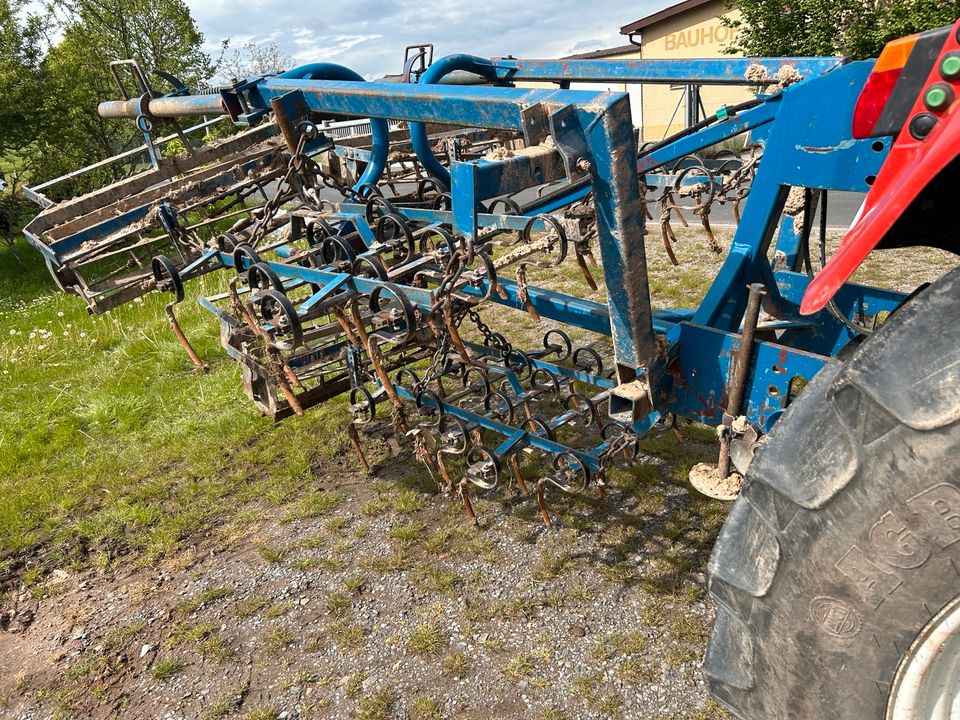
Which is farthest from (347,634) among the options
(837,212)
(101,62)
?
(101,62)

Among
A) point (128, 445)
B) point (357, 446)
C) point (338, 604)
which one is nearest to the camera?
point (338, 604)

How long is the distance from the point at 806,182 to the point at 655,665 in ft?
A: 6.10

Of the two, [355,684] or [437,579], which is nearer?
[355,684]

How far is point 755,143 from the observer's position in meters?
3.34

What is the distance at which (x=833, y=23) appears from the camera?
1600cm

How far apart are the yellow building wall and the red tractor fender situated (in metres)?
21.0

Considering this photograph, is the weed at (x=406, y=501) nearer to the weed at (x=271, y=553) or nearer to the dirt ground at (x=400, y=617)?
the dirt ground at (x=400, y=617)

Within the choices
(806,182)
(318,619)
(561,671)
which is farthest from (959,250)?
(318,619)

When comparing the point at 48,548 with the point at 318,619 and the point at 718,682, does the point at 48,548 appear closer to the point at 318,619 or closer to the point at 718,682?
the point at 318,619

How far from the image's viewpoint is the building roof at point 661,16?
22.0m

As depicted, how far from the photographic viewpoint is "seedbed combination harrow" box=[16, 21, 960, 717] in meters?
1.57

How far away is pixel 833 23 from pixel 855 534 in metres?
18.2

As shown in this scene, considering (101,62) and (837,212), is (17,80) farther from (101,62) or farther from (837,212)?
(837,212)

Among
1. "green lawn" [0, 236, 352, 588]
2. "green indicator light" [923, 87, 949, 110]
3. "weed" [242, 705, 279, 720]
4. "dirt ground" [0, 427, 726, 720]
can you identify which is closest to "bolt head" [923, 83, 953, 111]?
"green indicator light" [923, 87, 949, 110]
